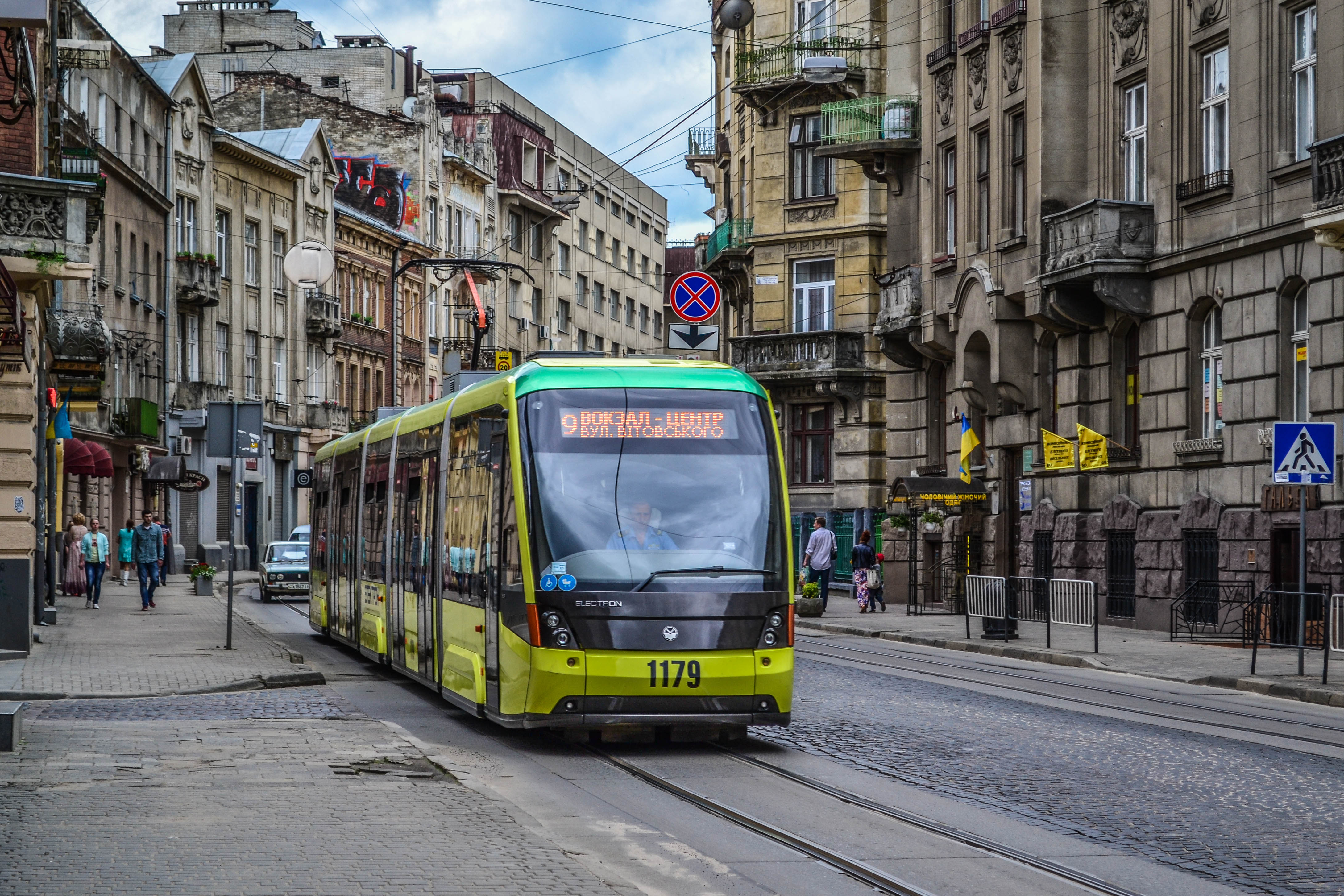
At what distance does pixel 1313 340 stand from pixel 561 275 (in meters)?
70.2

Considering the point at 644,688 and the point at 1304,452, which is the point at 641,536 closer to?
the point at 644,688

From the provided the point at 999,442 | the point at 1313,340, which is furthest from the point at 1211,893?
the point at 999,442

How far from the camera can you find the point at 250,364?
61.8 m

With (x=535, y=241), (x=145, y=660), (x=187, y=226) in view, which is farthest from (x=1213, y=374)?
(x=535, y=241)

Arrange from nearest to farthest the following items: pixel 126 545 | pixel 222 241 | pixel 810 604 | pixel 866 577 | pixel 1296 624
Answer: pixel 1296 624, pixel 810 604, pixel 866 577, pixel 126 545, pixel 222 241

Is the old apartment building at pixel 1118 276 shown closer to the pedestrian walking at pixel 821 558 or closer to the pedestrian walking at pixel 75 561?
the pedestrian walking at pixel 821 558

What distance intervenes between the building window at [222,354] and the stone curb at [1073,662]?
31112mm

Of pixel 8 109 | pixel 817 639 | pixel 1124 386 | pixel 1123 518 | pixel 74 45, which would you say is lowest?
pixel 817 639

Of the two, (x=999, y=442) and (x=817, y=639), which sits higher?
(x=999, y=442)

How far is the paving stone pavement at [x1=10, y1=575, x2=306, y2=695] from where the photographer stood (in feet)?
59.0

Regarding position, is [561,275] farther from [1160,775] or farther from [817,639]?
[1160,775]

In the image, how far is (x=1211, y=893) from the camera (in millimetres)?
7887

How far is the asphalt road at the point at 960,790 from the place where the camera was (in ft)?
27.4

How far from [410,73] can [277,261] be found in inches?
720
